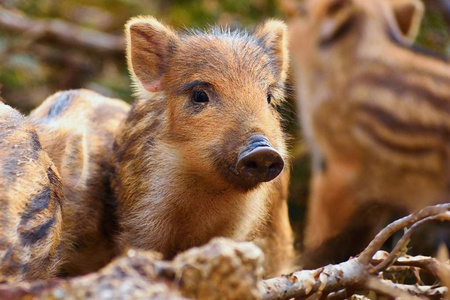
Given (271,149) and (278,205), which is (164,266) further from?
(278,205)

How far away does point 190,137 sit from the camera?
3.49 meters

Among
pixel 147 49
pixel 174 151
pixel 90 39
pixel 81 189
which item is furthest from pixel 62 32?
pixel 174 151

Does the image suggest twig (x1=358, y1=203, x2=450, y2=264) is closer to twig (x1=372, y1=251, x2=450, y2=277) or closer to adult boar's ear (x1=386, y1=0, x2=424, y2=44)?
twig (x1=372, y1=251, x2=450, y2=277)

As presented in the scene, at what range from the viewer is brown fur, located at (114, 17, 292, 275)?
3.34 meters

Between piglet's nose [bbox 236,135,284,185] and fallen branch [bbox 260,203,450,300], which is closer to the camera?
fallen branch [bbox 260,203,450,300]

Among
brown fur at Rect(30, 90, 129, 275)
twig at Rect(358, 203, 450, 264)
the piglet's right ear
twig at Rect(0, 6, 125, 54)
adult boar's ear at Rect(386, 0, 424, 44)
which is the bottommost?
brown fur at Rect(30, 90, 129, 275)

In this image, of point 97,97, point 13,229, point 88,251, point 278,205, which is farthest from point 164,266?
point 97,97

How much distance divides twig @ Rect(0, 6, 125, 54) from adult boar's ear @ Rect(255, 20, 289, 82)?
3.72m

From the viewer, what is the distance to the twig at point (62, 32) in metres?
7.19

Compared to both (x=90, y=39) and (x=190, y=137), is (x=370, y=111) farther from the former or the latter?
(x=190, y=137)

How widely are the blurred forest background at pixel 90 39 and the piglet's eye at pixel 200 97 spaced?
3.07 meters

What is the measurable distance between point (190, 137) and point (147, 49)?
2.13 ft

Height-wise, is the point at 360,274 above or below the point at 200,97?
below

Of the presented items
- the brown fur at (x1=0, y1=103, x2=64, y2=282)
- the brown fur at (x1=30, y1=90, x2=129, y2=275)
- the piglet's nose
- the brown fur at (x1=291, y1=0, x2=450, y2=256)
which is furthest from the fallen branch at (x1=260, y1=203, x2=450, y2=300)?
the brown fur at (x1=291, y1=0, x2=450, y2=256)
